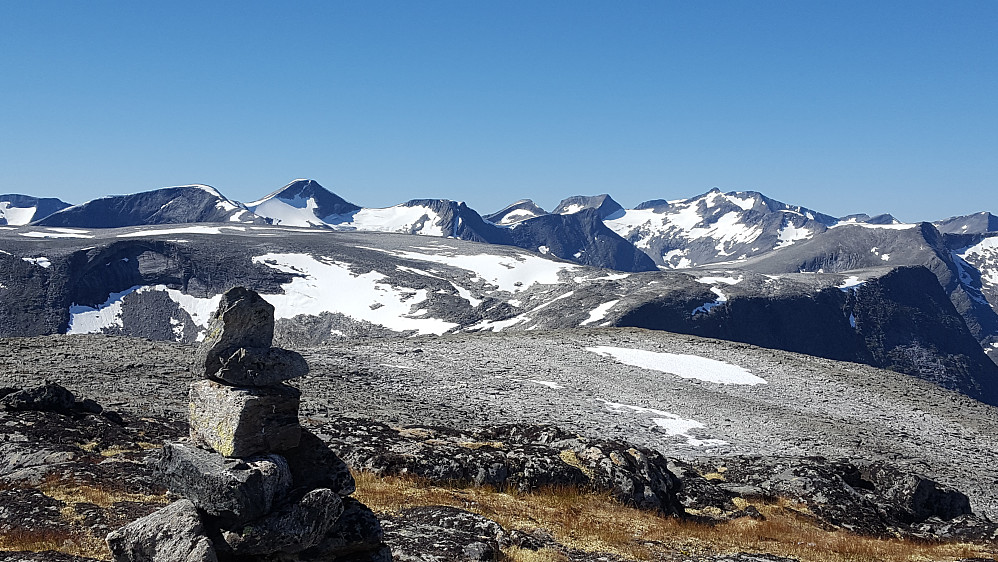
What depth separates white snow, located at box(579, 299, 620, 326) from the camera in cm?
14994

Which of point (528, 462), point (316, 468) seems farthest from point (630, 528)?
point (316, 468)

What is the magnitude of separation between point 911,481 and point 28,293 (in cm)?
18302

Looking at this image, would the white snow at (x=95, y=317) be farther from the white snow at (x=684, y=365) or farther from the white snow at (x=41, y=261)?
the white snow at (x=684, y=365)

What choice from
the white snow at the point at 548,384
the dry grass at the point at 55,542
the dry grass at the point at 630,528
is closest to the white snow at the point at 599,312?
the white snow at the point at 548,384

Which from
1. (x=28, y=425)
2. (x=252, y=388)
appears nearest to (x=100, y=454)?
(x=28, y=425)

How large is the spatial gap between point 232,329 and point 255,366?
800 millimetres

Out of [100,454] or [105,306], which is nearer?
[100,454]

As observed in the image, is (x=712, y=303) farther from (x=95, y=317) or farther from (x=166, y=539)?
(x=166, y=539)

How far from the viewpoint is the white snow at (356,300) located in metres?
165

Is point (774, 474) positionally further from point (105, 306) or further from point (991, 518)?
point (105, 306)

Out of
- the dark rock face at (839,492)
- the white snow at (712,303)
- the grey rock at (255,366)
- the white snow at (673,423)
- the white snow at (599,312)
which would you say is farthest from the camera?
the white snow at (712,303)

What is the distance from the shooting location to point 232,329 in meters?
12.2

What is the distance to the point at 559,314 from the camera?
15462cm

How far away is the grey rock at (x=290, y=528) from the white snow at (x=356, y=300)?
14524cm
